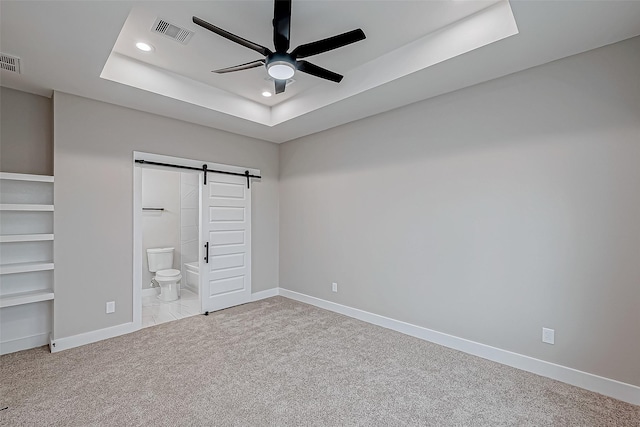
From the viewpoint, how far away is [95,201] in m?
3.41

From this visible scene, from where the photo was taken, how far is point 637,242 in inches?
89.4

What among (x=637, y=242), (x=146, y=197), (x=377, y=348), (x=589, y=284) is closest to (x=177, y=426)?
(x=377, y=348)

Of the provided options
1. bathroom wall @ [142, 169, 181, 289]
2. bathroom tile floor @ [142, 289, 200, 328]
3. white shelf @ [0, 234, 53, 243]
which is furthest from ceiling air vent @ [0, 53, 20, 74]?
bathroom tile floor @ [142, 289, 200, 328]

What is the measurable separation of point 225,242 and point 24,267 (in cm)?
219

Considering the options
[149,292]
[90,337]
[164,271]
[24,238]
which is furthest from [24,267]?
[149,292]

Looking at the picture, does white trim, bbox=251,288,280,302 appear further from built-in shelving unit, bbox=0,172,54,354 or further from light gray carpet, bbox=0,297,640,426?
built-in shelving unit, bbox=0,172,54,354

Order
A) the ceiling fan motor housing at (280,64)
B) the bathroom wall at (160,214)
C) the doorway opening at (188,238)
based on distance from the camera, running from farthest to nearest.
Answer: the bathroom wall at (160,214), the doorway opening at (188,238), the ceiling fan motor housing at (280,64)

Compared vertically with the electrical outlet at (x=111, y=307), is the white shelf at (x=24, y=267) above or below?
above

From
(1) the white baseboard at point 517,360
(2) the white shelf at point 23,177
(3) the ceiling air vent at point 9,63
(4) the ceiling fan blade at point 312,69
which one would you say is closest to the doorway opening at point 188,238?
(2) the white shelf at point 23,177

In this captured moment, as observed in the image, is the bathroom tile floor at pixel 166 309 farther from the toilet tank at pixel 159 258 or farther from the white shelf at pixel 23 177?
the white shelf at pixel 23 177

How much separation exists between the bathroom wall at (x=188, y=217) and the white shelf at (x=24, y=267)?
2699mm

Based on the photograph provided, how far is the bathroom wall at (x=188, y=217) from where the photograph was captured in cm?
584

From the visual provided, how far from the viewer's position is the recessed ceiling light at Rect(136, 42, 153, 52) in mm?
2805

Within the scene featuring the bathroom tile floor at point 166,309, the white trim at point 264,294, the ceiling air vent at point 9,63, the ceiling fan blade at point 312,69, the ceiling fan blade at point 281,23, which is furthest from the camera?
the white trim at point 264,294
